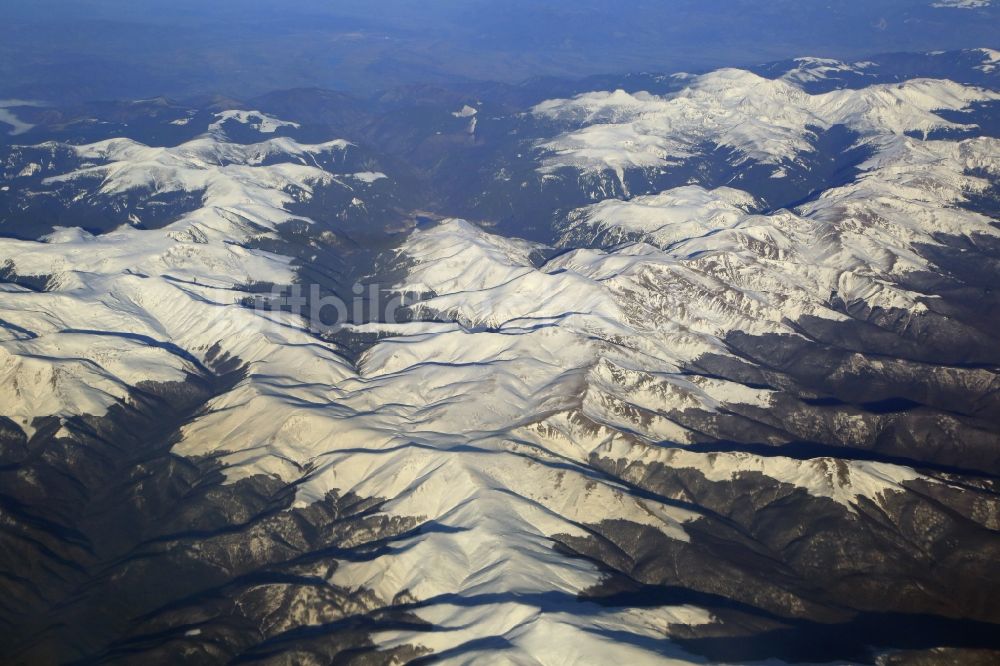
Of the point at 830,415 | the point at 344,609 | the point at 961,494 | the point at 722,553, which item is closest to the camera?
the point at 344,609

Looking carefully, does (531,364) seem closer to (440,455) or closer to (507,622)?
(440,455)

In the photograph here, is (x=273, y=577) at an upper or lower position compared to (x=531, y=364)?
lower

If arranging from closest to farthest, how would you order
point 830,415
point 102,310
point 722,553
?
point 722,553 → point 830,415 → point 102,310

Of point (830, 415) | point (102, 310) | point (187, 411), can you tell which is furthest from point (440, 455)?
point (102, 310)

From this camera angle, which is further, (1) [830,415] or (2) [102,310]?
(2) [102,310]

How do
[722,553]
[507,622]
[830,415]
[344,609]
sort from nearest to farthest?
[507,622] → [344,609] → [722,553] → [830,415]

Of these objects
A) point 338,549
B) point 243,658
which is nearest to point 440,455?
point 338,549

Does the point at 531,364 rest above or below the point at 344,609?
above

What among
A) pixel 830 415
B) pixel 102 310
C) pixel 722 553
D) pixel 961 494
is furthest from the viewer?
pixel 102 310

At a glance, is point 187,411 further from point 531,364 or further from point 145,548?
point 531,364
